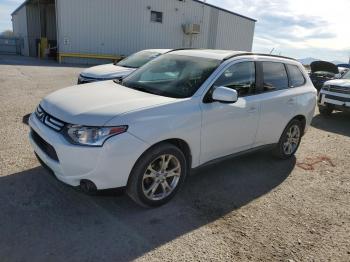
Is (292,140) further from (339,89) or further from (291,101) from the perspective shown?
(339,89)

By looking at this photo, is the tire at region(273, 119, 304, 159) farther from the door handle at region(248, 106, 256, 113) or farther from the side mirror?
the side mirror

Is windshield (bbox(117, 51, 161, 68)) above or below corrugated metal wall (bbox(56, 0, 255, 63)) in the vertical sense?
below

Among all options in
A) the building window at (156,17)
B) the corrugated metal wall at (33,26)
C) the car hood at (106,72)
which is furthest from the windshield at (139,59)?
the corrugated metal wall at (33,26)

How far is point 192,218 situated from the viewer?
12.0 ft

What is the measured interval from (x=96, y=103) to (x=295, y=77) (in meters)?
3.50

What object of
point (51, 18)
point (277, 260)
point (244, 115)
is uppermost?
point (51, 18)

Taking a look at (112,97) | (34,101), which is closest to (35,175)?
(112,97)

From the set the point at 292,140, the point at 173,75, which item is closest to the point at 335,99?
the point at 292,140

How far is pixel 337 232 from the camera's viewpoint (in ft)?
Result: 12.0

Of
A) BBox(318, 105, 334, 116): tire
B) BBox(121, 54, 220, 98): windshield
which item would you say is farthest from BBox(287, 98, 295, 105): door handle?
BBox(318, 105, 334, 116): tire

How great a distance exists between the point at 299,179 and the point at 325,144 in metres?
2.45

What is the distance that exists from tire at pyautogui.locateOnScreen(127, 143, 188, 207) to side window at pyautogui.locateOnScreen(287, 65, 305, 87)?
2.62 m

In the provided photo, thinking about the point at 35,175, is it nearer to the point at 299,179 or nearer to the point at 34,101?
the point at 299,179

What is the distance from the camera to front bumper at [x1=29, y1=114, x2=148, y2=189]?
314 centimetres
